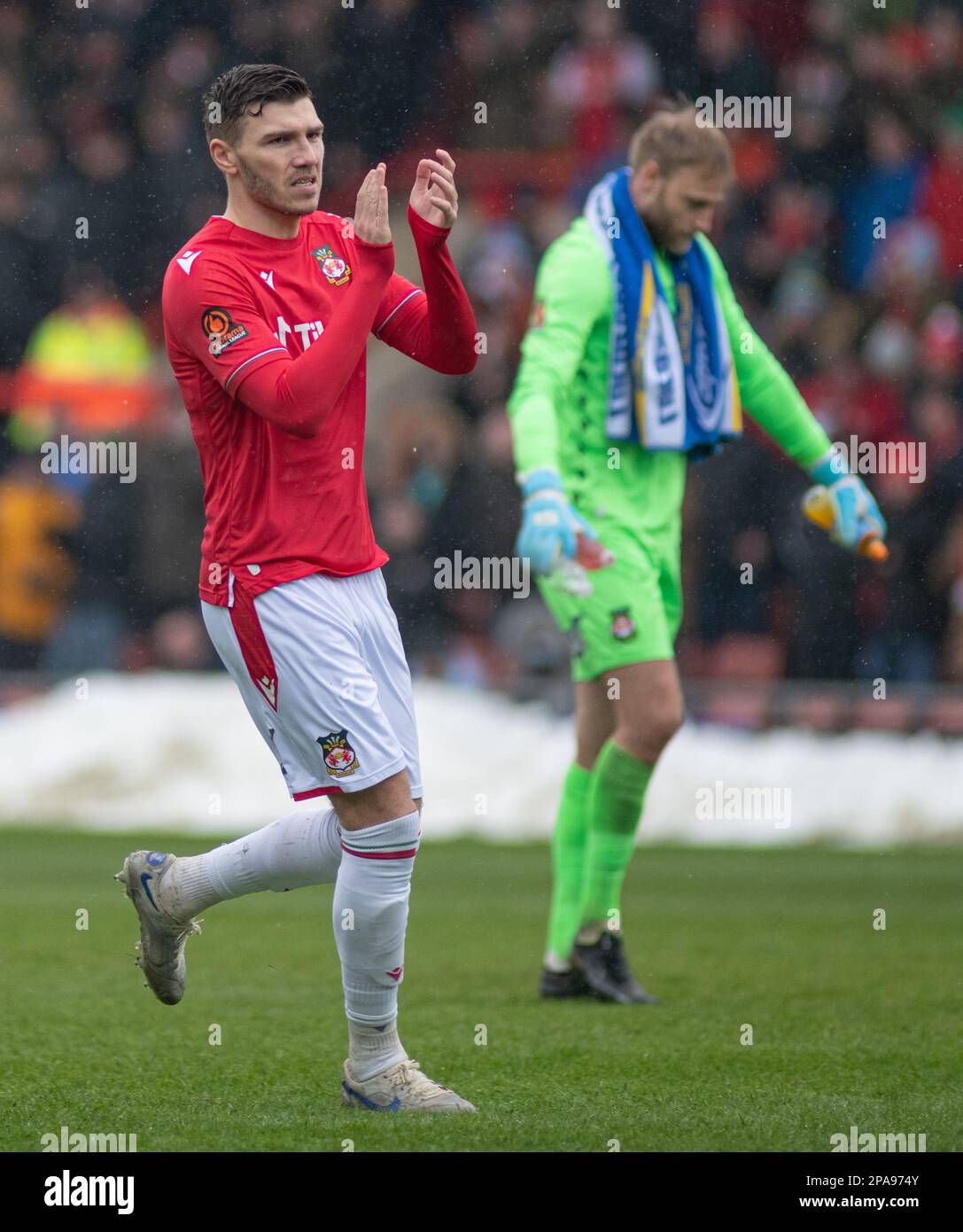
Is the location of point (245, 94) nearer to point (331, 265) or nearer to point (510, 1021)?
point (331, 265)

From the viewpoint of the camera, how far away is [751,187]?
11.6 meters

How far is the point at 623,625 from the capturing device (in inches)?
233

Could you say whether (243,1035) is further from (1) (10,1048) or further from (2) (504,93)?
(2) (504,93)

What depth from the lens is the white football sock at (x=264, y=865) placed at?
4445 mm

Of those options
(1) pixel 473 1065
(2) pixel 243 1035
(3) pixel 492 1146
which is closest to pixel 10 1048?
(2) pixel 243 1035

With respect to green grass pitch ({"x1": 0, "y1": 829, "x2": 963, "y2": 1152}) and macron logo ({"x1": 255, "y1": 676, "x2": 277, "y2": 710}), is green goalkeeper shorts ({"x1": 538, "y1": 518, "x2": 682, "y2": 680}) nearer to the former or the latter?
green grass pitch ({"x1": 0, "y1": 829, "x2": 963, "y2": 1152})

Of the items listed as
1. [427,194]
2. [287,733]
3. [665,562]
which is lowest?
[287,733]

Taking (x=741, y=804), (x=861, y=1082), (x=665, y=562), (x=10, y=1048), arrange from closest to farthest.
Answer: (x=861, y=1082), (x=10, y=1048), (x=665, y=562), (x=741, y=804)

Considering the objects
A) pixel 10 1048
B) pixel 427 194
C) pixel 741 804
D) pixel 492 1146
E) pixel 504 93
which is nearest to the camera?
pixel 492 1146

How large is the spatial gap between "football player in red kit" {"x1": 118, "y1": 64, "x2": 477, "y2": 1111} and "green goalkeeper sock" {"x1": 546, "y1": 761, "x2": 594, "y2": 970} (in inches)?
70.1

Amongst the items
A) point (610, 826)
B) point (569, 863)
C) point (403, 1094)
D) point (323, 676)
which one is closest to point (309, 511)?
point (323, 676)

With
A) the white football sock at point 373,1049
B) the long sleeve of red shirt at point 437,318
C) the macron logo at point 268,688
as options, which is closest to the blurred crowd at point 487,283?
the long sleeve of red shirt at point 437,318

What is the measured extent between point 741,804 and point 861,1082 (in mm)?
5612

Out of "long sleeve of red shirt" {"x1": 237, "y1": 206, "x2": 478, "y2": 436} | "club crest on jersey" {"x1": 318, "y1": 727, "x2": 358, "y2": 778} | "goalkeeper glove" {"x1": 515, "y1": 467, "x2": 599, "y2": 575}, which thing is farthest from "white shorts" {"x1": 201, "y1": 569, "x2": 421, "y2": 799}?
"goalkeeper glove" {"x1": 515, "y1": 467, "x2": 599, "y2": 575}
